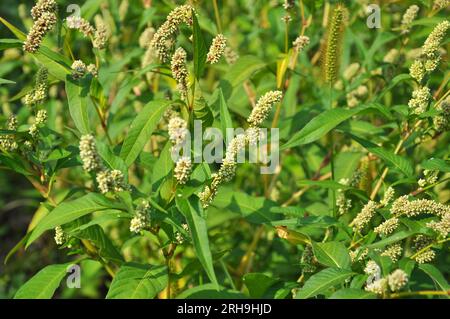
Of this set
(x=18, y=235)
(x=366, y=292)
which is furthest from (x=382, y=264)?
(x=18, y=235)

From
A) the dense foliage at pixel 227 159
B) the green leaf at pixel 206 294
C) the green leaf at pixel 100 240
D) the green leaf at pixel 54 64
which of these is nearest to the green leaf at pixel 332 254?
the dense foliage at pixel 227 159

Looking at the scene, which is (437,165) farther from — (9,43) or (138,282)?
(9,43)

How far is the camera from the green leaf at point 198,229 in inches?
61.9

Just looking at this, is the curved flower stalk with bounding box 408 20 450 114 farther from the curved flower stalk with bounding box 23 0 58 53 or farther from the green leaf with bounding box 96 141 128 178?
the curved flower stalk with bounding box 23 0 58 53

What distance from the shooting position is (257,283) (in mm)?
2158

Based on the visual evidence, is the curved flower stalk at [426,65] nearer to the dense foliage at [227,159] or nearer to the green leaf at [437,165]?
the dense foliage at [227,159]

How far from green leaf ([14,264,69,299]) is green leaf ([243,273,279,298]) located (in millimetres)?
603

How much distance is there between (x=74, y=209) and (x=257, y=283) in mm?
732

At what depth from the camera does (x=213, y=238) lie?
8.64 feet

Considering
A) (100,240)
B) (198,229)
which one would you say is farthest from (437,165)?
(100,240)

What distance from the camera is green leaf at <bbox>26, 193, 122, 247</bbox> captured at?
1.71 metres

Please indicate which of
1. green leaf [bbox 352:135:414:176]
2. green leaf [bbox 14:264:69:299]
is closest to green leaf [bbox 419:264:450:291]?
green leaf [bbox 352:135:414:176]

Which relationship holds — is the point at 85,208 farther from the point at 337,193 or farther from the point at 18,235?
the point at 18,235

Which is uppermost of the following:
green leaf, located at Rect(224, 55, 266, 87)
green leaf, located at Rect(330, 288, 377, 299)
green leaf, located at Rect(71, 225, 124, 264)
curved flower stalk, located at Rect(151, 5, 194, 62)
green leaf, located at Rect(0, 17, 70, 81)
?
green leaf, located at Rect(224, 55, 266, 87)
